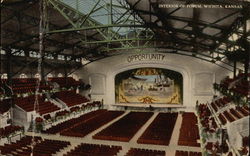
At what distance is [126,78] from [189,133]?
1494 cm

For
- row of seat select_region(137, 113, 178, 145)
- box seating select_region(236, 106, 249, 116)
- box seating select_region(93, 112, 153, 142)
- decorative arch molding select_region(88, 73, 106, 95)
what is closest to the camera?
box seating select_region(236, 106, 249, 116)

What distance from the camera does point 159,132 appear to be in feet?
58.6

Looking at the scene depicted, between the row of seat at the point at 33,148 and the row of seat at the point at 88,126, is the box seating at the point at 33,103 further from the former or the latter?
the row of seat at the point at 33,148

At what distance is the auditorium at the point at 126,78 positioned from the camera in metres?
13.0

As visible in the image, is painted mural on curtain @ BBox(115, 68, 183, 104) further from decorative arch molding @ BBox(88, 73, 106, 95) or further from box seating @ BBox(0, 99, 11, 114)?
box seating @ BBox(0, 99, 11, 114)

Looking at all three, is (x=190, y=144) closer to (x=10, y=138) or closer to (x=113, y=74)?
(x=10, y=138)

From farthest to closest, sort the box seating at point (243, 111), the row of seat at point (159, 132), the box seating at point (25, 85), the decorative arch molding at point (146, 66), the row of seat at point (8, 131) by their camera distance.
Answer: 1. the decorative arch molding at point (146, 66)
2. the box seating at point (25, 85)
3. the row of seat at point (8, 131)
4. the row of seat at point (159, 132)
5. the box seating at point (243, 111)

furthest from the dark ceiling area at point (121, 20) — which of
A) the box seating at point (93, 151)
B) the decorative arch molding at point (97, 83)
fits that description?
the box seating at point (93, 151)

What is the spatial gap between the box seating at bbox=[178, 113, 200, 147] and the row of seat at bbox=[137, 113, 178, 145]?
3.10 ft

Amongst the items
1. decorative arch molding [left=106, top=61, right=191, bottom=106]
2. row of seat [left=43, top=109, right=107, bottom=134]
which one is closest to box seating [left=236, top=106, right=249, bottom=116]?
decorative arch molding [left=106, top=61, right=191, bottom=106]

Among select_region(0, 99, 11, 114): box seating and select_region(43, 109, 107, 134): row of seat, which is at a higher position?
select_region(0, 99, 11, 114): box seating

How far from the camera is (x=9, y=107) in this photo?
20469 mm

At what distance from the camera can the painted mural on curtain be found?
28.6 m

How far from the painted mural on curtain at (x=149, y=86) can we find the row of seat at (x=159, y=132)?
20.4ft
